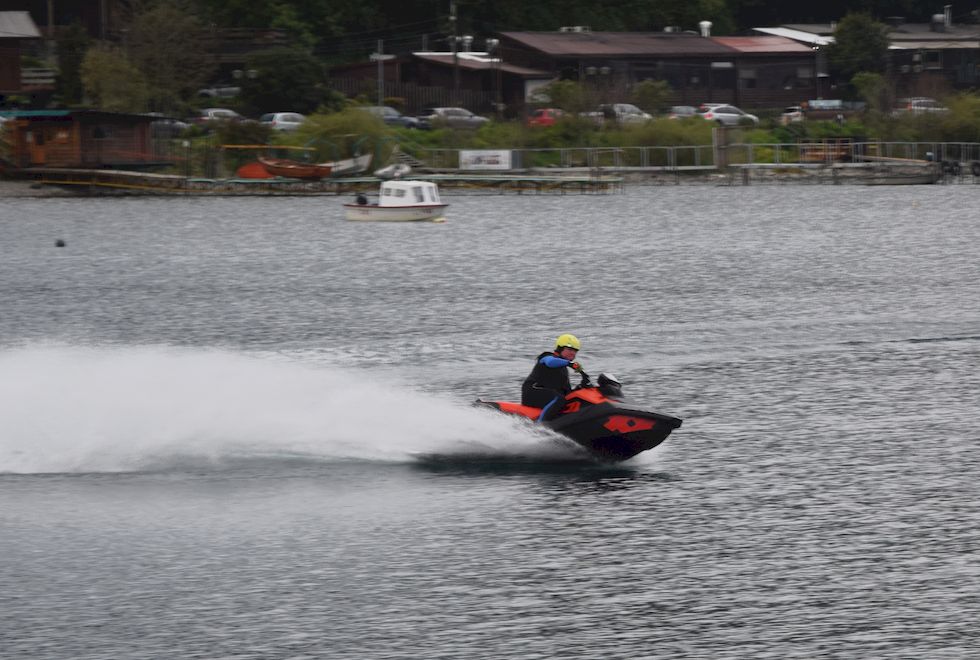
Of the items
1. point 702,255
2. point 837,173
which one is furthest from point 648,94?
point 702,255

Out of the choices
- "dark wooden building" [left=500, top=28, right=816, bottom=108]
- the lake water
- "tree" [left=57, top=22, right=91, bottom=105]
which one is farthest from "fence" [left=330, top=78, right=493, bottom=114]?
the lake water

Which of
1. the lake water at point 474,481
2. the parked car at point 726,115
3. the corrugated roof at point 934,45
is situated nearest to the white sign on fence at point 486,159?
the parked car at point 726,115

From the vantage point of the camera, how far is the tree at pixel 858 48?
130m

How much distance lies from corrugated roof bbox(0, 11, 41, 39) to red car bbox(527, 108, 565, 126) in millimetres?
36949

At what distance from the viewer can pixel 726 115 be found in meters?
113

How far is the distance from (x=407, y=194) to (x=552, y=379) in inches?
2205

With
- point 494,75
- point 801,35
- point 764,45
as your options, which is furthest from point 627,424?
point 801,35

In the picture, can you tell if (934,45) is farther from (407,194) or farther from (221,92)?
(407,194)

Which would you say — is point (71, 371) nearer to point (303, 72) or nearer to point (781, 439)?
point (781, 439)

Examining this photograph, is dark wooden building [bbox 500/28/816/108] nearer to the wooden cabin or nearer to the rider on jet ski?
the wooden cabin

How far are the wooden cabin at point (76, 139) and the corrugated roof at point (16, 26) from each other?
932cm

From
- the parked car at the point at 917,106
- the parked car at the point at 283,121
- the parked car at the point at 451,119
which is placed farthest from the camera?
the parked car at the point at 917,106

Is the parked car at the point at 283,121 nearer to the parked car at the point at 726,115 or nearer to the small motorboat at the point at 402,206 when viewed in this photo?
A: the small motorboat at the point at 402,206

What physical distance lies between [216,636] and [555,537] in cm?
546
